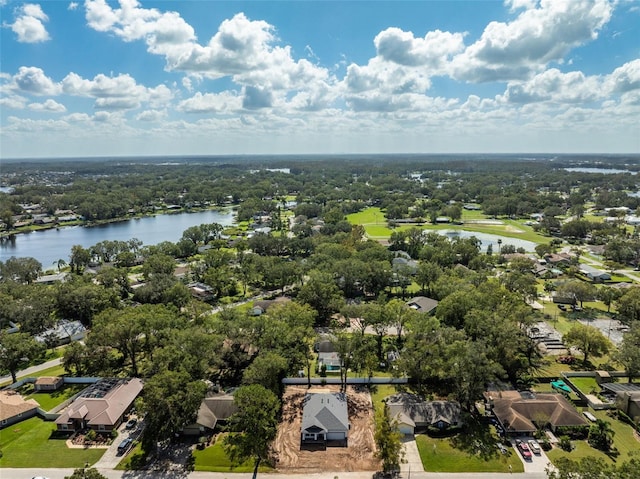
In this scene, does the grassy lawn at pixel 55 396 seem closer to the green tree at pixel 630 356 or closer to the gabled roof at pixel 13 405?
the gabled roof at pixel 13 405

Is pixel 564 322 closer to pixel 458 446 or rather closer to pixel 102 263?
pixel 458 446

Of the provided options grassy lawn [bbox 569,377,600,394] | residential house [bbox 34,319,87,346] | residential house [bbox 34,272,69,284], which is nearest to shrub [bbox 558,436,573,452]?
grassy lawn [bbox 569,377,600,394]

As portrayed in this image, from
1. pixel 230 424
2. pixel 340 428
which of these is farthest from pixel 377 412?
pixel 230 424

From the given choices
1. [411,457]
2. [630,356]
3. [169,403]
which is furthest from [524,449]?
[169,403]

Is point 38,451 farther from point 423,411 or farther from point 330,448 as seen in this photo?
point 423,411

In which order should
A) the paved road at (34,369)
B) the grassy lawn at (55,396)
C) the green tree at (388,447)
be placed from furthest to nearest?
the paved road at (34,369)
the grassy lawn at (55,396)
the green tree at (388,447)

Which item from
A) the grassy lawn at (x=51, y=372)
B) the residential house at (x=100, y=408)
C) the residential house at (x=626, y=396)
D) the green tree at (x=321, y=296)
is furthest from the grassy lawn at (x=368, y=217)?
the residential house at (x=100, y=408)
